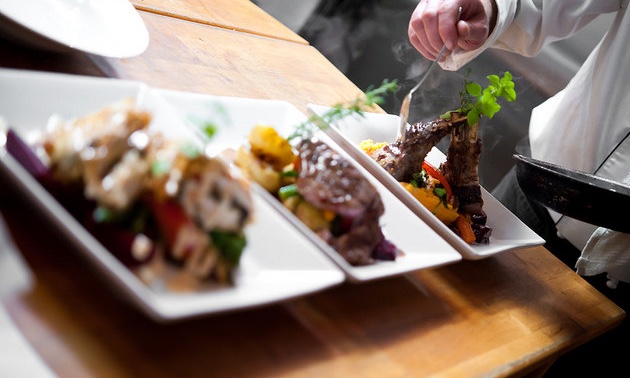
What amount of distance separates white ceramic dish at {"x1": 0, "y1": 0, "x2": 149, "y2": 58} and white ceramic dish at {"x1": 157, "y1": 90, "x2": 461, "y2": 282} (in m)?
0.22

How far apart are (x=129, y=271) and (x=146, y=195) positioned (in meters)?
0.10

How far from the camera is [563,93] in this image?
246 centimetres

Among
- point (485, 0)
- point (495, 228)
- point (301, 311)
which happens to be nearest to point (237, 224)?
point (301, 311)

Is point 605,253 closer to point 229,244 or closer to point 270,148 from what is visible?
point 270,148

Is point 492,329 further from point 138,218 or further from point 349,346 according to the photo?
point 138,218

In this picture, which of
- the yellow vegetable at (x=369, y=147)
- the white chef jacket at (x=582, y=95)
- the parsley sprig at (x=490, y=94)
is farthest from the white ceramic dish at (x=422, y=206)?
the white chef jacket at (x=582, y=95)

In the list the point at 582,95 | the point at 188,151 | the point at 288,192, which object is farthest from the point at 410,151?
the point at 582,95

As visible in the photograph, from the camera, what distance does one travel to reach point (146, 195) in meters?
0.75

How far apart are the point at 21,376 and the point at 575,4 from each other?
2.41 meters

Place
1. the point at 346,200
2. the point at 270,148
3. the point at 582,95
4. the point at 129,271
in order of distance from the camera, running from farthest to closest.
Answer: the point at 582,95 → the point at 270,148 → the point at 346,200 → the point at 129,271

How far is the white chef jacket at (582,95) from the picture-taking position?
216 centimetres

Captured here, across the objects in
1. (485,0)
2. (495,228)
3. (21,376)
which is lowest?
(495,228)

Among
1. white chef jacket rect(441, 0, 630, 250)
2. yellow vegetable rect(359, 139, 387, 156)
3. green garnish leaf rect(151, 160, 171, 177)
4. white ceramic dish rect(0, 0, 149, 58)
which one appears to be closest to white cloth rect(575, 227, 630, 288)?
white chef jacket rect(441, 0, 630, 250)

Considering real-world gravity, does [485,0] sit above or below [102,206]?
above
